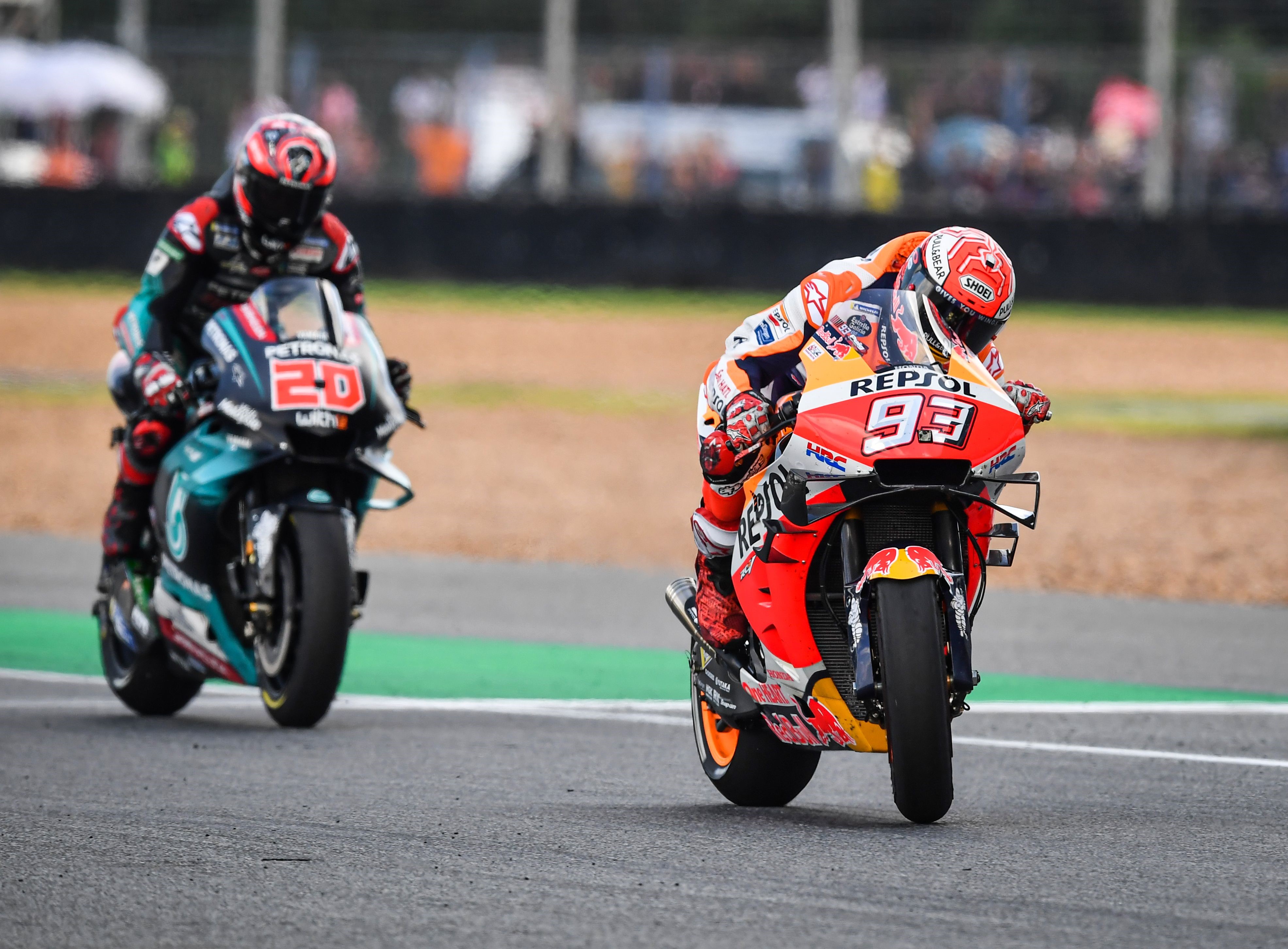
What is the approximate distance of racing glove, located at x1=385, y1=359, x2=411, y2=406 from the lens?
26.2ft

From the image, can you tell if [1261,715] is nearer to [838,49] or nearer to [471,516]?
[471,516]

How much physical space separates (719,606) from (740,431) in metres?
0.56

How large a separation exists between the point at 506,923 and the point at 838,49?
86.1 ft

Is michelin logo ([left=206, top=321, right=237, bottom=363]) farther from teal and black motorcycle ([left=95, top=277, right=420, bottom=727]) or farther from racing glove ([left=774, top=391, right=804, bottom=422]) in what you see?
racing glove ([left=774, top=391, right=804, bottom=422])

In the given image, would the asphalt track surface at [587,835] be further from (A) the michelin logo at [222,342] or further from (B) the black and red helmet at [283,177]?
(B) the black and red helmet at [283,177]

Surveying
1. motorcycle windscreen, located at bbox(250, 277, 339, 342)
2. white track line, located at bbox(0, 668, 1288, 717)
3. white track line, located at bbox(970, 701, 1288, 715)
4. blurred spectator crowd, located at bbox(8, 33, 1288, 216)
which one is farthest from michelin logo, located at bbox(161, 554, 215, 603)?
blurred spectator crowd, located at bbox(8, 33, 1288, 216)

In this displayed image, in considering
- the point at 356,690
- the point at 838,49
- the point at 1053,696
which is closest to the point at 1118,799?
the point at 1053,696

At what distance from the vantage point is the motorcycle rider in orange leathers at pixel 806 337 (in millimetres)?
5656

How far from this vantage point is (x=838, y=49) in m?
29.7

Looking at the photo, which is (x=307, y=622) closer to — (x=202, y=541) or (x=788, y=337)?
(x=202, y=541)

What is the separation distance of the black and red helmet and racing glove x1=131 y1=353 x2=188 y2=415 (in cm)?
60

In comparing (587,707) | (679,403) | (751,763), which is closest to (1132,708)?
(587,707)

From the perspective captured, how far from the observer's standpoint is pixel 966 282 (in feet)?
18.5

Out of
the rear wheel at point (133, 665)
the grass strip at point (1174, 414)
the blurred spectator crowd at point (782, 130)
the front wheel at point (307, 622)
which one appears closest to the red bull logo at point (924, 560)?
the front wheel at point (307, 622)
